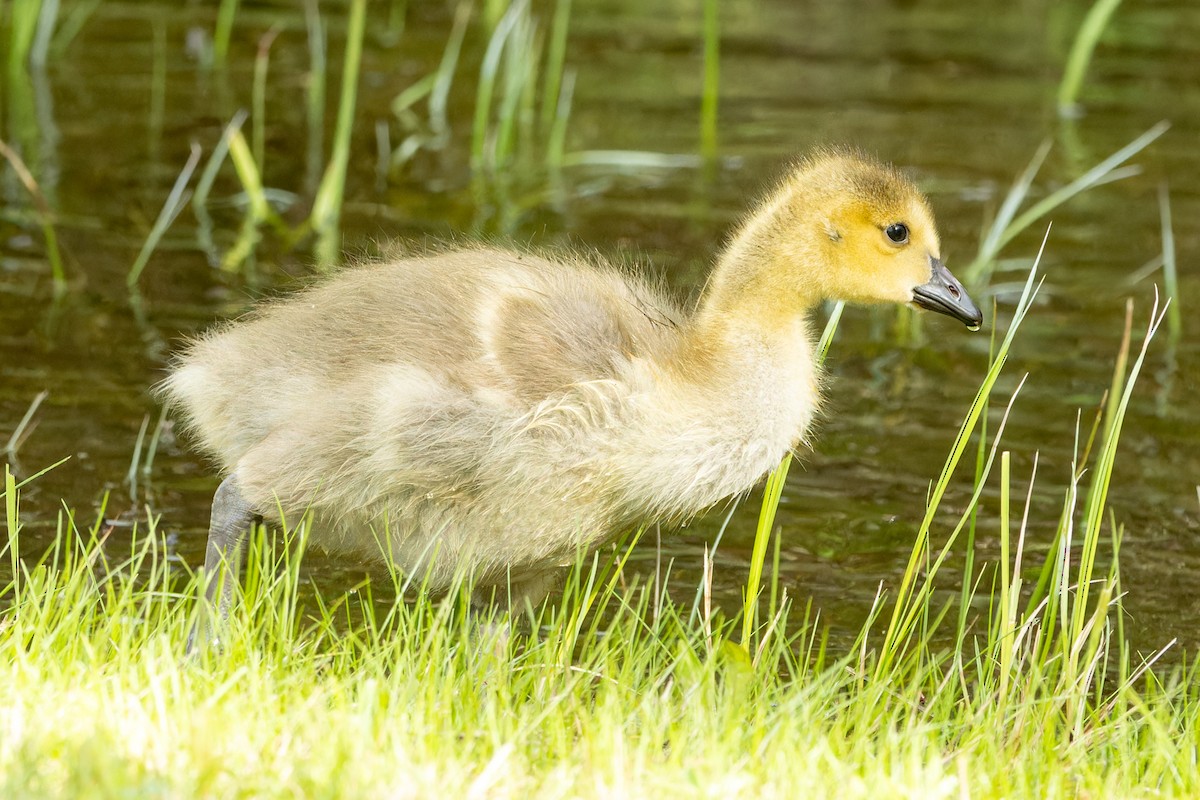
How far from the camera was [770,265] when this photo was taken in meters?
4.00

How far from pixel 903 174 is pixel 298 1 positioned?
8.20 meters

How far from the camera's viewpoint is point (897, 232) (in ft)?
13.4

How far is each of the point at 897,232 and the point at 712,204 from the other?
4.34 metres

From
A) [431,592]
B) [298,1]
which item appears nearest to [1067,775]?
[431,592]

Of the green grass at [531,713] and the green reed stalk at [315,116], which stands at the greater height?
the green reed stalk at [315,116]

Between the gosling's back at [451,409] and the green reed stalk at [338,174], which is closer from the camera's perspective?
the gosling's back at [451,409]

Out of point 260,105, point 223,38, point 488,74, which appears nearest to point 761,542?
point 260,105

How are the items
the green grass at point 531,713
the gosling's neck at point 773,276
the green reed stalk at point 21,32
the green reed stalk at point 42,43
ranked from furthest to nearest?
the green reed stalk at point 42,43 → the green reed stalk at point 21,32 → the gosling's neck at point 773,276 → the green grass at point 531,713

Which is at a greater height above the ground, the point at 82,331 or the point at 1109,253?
the point at 1109,253

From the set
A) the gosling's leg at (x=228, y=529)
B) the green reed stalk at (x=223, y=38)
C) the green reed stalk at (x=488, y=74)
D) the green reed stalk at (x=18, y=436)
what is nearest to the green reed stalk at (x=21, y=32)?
the green reed stalk at (x=223, y=38)

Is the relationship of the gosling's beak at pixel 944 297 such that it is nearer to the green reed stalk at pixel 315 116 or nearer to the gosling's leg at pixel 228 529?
the gosling's leg at pixel 228 529

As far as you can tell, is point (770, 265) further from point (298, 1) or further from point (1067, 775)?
point (298, 1)

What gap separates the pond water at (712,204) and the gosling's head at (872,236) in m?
0.39

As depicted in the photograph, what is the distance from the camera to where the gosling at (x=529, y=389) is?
12.4 ft
